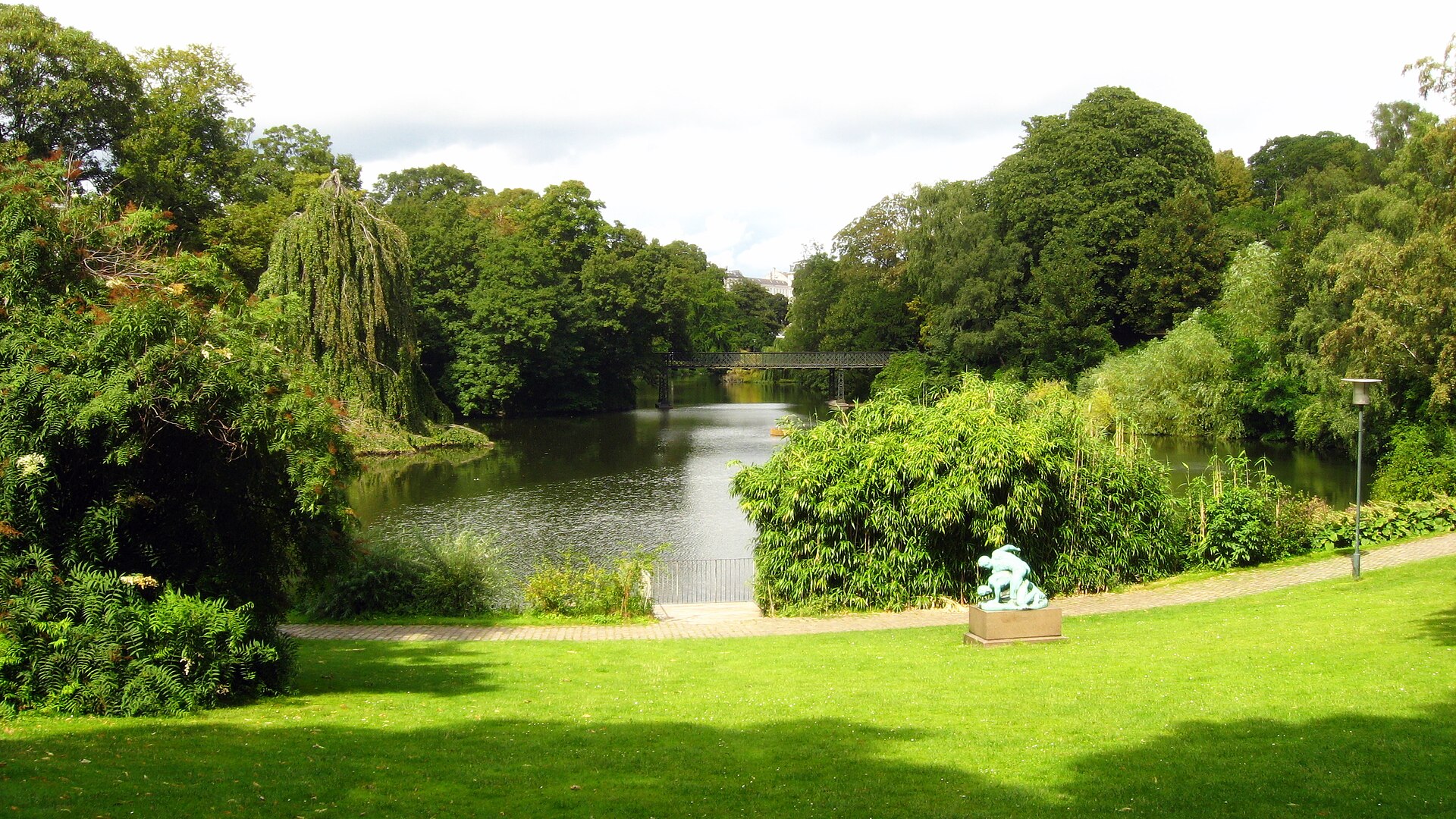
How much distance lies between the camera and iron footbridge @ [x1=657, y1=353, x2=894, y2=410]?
72500 millimetres

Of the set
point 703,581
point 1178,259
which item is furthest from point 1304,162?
point 703,581

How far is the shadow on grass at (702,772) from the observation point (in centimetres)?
693

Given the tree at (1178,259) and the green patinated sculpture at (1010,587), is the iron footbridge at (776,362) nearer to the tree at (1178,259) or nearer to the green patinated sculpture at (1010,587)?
the tree at (1178,259)

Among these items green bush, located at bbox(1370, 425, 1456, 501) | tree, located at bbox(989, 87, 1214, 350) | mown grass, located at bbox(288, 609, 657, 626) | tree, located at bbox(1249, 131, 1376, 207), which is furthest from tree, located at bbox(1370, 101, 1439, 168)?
mown grass, located at bbox(288, 609, 657, 626)

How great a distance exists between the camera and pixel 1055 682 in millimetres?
11125

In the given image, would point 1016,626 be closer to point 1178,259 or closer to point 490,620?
point 490,620

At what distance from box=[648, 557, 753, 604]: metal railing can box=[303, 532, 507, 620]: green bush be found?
3.52 metres

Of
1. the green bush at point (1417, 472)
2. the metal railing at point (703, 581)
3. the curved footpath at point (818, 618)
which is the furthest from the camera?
the green bush at point (1417, 472)

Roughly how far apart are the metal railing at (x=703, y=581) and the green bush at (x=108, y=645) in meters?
11.0

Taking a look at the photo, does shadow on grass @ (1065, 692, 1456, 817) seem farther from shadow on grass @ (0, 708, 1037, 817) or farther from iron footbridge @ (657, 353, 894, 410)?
iron footbridge @ (657, 353, 894, 410)

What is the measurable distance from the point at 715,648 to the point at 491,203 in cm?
7019

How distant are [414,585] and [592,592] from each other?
3.13 metres

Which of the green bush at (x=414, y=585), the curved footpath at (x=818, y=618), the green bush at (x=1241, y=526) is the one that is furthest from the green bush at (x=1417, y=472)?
the green bush at (x=414, y=585)

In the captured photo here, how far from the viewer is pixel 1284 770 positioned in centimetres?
753
